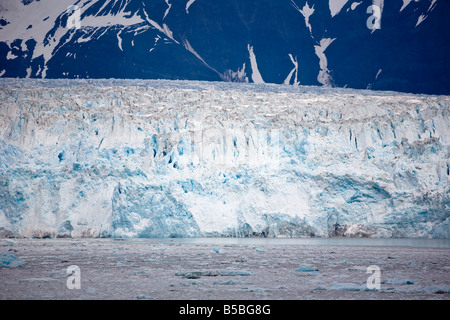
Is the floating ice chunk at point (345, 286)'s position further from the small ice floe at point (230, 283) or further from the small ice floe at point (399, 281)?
the small ice floe at point (230, 283)

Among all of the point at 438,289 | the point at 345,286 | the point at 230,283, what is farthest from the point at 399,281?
the point at 230,283

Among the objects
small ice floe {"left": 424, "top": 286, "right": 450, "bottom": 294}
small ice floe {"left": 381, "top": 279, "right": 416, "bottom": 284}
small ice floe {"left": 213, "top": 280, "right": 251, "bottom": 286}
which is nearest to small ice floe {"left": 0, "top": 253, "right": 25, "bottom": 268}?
small ice floe {"left": 213, "top": 280, "right": 251, "bottom": 286}

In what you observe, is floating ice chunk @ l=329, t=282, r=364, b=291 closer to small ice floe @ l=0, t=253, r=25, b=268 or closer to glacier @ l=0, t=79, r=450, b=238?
small ice floe @ l=0, t=253, r=25, b=268

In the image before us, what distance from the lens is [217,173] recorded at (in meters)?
17.5

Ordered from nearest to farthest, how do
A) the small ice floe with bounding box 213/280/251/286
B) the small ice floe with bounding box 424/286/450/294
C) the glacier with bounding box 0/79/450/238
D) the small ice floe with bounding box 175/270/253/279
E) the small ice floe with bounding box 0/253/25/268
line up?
the small ice floe with bounding box 424/286/450/294 → the small ice floe with bounding box 213/280/251/286 → the small ice floe with bounding box 175/270/253/279 → the small ice floe with bounding box 0/253/25/268 → the glacier with bounding box 0/79/450/238

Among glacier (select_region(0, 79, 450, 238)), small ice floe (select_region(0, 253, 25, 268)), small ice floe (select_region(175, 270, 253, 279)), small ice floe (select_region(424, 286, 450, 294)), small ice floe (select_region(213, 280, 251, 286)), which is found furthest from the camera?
glacier (select_region(0, 79, 450, 238))

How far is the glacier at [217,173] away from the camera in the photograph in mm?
16531

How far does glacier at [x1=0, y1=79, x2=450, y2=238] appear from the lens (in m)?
16.5

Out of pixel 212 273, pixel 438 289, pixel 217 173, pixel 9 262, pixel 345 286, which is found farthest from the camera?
pixel 217 173

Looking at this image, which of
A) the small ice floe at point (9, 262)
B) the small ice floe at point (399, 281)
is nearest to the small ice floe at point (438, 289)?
the small ice floe at point (399, 281)

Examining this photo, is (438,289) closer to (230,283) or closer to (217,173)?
(230,283)

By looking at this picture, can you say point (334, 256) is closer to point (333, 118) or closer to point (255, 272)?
point (255, 272)

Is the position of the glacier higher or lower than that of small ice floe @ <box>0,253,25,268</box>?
higher
